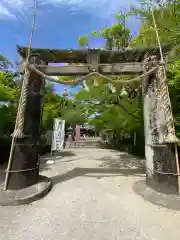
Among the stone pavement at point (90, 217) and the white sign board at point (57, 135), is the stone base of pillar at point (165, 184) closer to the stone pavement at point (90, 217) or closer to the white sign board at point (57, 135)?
the stone pavement at point (90, 217)

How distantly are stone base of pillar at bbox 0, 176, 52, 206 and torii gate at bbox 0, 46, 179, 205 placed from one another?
0.39ft

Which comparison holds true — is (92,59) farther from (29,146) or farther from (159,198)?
(159,198)

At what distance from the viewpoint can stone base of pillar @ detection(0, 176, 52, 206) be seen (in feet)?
11.1

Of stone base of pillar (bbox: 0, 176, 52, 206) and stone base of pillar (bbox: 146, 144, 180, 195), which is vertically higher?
stone base of pillar (bbox: 146, 144, 180, 195)

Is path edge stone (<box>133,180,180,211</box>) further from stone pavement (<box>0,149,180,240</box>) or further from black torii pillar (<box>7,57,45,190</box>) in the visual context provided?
black torii pillar (<box>7,57,45,190</box>)

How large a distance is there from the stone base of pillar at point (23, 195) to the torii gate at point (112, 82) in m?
0.12

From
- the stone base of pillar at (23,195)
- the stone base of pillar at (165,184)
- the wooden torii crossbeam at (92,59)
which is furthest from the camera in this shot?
the wooden torii crossbeam at (92,59)

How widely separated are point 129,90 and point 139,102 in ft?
2.32

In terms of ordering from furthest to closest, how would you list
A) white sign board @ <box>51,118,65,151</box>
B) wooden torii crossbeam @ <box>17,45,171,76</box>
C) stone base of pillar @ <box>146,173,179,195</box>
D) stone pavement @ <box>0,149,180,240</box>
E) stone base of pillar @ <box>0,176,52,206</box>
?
white sign board @ <box>51,118,65,151</box>, wooden torii crossbeam @ <box>17,45,171,76</box>, stone base of pillar @ <box>146,173,179,195</box>, stone base of pillar @ <box>0,176,52,206</box>, stone pavement @ <box>0,149,180,240</box>

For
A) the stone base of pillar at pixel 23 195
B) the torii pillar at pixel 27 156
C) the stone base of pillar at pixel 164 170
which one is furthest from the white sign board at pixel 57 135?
the stone base of pillar at pixel 164 170

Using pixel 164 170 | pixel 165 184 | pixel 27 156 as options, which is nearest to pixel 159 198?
pixel 165 184

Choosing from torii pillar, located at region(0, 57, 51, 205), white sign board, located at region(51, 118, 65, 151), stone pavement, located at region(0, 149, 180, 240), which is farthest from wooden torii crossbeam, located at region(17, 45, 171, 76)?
white sign board, located at region(51, 118, 65, 151)

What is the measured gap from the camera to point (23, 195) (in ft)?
11.6

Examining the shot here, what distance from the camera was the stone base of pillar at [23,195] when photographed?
3.38 meters
